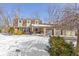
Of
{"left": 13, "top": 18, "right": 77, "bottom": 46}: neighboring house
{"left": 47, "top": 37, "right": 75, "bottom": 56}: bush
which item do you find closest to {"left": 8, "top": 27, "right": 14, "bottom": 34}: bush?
{"left": 13, "top": 18, "right": 77, "bottom": 46}: neighboring house

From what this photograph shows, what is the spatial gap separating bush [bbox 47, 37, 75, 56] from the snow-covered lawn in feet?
0.20

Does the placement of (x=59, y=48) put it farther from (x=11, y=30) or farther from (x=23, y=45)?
(x=11, y=30)

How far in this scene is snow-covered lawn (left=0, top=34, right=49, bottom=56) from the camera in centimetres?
183

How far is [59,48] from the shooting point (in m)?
1.83

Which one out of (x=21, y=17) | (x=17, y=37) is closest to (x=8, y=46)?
(x=17, y=37)

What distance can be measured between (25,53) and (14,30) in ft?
0.85

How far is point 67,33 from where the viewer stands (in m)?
1.84

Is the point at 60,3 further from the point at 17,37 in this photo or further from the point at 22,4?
the point at 17,37

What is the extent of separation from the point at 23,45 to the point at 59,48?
37 cm

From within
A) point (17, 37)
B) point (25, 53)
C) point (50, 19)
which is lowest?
point (25, 53)

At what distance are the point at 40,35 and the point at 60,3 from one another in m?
0.39

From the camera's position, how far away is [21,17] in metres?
1.85

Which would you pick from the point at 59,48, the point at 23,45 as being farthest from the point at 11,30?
the point at 59,48

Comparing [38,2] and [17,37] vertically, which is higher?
[38,2]
